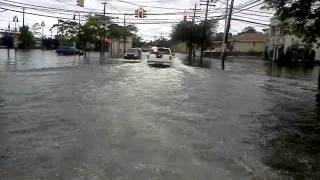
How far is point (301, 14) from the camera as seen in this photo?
2412cm

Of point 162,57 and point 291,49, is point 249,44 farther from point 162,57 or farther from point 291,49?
point 162,57

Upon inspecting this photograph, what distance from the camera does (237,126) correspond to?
41.3ft

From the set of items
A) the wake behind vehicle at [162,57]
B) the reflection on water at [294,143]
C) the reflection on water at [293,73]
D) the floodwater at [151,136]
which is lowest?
the reflection on water at [293,73]

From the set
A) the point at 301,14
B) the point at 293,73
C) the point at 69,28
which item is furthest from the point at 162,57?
the point at 69,28

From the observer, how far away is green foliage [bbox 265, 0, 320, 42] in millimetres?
23875

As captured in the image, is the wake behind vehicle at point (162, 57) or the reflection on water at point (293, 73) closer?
the reflection on water at point (293, 73)

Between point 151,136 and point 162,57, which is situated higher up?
point 162,57

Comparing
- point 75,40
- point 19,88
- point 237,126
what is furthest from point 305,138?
point 75,40

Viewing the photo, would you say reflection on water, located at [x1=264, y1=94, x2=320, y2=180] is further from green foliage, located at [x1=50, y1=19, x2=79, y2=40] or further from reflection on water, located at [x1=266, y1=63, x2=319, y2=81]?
green foliage, located at [x1=50, y1=19, x2=79, y2=40]

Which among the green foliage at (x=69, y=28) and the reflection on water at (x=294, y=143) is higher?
the green foliage at (x=69, y=28)

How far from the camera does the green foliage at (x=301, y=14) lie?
2388cm

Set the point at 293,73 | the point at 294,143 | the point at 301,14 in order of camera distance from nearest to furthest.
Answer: the point at 294,143 → the point at 301,14 → the point at 293,73

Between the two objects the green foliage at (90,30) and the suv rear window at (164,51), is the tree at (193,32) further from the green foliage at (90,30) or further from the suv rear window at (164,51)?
the suv rear window at (164,51)

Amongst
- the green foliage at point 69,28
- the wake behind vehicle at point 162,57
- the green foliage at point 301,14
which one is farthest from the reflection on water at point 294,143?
the green foliage at point 69,28
